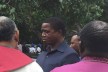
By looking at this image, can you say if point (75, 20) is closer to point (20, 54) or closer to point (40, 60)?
point (40, 60)

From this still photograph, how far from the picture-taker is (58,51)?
4660 millimetres

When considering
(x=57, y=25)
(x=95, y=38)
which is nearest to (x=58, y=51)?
(x=57, y=25)

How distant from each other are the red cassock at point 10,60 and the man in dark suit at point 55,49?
3.64ft

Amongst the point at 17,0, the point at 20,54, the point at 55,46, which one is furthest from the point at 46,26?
the point at 17,0

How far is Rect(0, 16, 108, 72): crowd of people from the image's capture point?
2.92 meters

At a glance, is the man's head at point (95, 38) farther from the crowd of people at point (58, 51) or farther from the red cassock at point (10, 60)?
the red cassock at point (10, 60)

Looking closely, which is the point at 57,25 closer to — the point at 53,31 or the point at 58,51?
the point at 53,31

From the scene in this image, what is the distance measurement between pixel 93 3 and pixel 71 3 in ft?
6.85

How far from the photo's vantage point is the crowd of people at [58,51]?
9.57ft

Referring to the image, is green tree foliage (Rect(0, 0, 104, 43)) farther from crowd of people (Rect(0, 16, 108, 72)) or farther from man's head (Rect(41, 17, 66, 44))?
crowd of people (Rect(0, 16, 108, 72))

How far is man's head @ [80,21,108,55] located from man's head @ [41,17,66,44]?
1766 mm

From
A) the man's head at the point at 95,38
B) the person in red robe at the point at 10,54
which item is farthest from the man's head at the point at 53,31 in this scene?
the man's head at the point at 95,38

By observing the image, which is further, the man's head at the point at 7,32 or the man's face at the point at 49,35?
the man's face at the point at 49,35

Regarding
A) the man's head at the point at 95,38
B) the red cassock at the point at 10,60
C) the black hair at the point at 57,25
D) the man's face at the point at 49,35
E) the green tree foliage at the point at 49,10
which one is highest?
the man's head at the point at 95,38
